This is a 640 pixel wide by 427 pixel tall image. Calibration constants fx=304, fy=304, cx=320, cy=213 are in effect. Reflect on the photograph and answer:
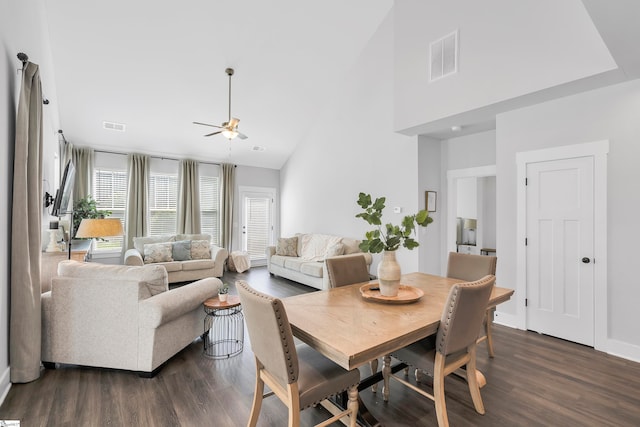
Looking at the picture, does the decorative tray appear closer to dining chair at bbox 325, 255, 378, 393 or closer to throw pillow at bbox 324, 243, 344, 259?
dining chair at bbox 325, 255, 378, 393

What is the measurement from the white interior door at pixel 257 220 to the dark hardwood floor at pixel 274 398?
4945mm

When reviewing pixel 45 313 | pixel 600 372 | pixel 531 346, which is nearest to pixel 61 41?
pixel 45 313

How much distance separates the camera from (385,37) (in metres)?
4.80

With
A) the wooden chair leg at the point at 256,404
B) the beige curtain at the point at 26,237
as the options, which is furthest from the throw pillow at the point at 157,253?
the wooden chair leg at the point at 256,404

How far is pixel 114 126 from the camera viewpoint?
550cm

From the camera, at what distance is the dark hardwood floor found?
78.2 inches

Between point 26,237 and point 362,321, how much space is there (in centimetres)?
252

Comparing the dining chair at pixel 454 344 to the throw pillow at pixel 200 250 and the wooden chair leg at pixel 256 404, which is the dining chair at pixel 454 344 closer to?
the wooden chair leg at pixel 256 404

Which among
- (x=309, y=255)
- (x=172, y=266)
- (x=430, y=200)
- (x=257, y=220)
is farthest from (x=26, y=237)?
(x=257, y=220)

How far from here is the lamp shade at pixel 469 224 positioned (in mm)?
6816

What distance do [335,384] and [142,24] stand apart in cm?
475

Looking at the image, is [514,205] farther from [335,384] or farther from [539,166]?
[335,384]

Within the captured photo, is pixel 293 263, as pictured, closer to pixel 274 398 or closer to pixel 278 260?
pixel 278 260

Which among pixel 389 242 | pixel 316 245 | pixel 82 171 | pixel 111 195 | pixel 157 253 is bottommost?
pixel 157 253
